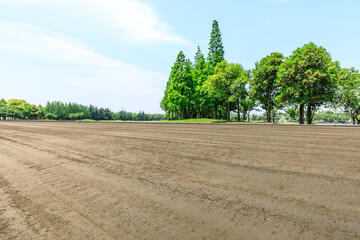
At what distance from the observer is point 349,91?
27.7m

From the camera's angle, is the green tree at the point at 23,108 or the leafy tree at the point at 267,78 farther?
the green tree at the point at 23,108

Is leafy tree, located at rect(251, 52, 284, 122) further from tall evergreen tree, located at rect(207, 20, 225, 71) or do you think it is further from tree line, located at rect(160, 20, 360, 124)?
tall evergreen tree, located at rect(207, 20, 225, 71)

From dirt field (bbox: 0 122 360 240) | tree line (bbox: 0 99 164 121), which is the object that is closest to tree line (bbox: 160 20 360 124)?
dirt field (bbox: 0 122 360 240)

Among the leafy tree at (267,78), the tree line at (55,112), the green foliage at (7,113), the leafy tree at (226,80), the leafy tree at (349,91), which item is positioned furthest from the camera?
the tree line at (55,112)

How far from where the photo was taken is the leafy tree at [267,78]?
32.0 metres

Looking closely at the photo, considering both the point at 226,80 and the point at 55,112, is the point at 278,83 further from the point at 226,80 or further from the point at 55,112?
the point at 55,112

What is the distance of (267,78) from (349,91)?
12223mm

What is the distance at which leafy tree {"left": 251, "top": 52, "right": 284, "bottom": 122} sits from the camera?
31981mm

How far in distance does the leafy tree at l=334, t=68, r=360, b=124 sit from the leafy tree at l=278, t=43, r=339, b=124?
382 cm

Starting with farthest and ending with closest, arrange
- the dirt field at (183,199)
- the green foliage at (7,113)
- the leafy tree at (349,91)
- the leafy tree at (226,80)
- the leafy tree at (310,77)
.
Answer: the green foliage at (7,113) → the leafy tree at (226,80) → the leafy tree at (349,91) → the leafy tree at (310,77) → the dirt field at (183,199)

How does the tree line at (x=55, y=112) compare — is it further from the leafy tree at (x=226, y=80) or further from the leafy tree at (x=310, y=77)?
the leafy tree at (x=310, y=77)

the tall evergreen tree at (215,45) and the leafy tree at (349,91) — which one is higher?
the tall evergreen tree at (215,45)

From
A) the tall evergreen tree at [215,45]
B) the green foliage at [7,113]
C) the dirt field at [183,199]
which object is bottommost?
the dirt field at [183,199]

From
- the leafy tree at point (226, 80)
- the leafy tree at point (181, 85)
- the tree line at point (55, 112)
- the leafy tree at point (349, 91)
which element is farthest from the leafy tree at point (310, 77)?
the tree line at point (55, 112)
